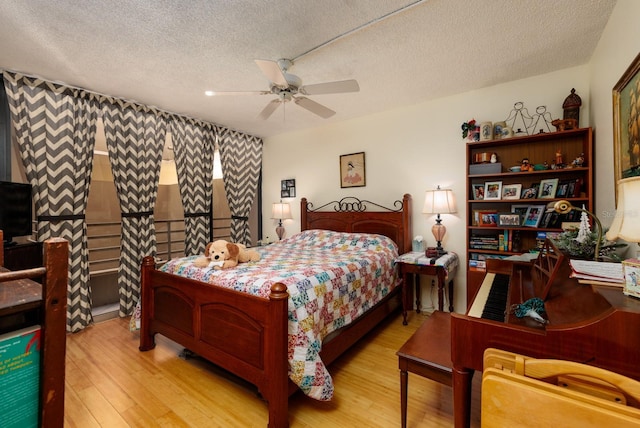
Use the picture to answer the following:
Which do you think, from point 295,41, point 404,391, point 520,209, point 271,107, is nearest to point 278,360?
point 404,391

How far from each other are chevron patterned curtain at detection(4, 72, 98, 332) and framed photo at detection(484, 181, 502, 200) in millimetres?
4200

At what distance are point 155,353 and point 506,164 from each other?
12.5 ft

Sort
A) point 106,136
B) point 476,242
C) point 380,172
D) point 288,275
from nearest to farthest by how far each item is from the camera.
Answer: point 288,275, point 476,242, point 106,136, point 380,172

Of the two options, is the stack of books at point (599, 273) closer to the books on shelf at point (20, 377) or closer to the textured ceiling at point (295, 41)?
the textured ceiling at point (295, 41)

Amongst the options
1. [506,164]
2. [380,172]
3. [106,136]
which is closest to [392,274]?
[380,172]

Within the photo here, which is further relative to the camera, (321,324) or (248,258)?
(248,258)

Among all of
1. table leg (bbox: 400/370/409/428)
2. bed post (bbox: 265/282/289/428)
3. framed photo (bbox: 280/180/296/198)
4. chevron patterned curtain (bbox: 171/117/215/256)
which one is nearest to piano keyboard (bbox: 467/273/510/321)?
table leg (bbox: 400/370/409/428)

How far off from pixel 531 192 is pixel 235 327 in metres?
2.90

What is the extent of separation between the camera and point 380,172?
3.81 meters

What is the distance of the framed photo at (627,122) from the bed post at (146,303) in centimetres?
334

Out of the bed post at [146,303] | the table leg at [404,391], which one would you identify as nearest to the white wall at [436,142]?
the table leg at [404,391]

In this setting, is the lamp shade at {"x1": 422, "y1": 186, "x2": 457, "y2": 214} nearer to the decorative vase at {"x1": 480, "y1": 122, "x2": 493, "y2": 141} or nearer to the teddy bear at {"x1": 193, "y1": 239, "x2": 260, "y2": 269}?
the decorative vase at {"x1": 480, "y1": 122, "x2": 493, "y2": 141}

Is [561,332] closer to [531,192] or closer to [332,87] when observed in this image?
[332,87]

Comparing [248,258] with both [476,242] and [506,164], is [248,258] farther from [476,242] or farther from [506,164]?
[506,164]
